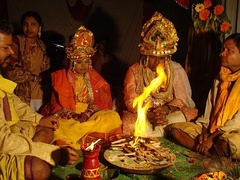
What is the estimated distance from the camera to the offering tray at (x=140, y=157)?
3.21m

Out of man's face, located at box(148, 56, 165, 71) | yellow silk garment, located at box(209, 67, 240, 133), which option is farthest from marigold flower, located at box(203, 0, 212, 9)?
yellow silk garment, located at box(209, 67, 240, 133)

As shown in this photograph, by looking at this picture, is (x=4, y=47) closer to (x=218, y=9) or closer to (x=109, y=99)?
(x=109, y=99)

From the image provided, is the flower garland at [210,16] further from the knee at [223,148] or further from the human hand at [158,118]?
the knee at [223,148]

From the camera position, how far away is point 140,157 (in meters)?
3.36

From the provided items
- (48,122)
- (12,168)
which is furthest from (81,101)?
(12,168)

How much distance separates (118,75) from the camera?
10.4 metres

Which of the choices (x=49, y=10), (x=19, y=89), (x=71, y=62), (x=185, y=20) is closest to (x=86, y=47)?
(x=71, y=62)

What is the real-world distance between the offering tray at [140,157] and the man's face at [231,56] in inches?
61.8

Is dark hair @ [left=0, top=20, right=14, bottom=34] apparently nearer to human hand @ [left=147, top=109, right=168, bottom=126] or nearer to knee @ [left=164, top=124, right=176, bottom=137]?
human hand @ [left=147, top=109, right=168, bottom=126]

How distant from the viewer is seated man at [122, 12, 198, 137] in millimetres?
4812

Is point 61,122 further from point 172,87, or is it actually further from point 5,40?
point 172,87

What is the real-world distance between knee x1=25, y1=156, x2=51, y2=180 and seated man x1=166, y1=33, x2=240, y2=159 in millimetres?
2158

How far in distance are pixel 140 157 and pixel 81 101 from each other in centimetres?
185

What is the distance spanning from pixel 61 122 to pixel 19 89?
59.1 inches
